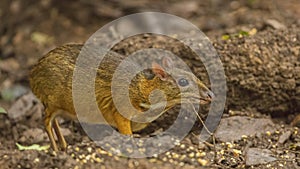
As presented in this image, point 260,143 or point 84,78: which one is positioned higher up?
point 84,78

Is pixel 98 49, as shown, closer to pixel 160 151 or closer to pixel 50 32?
pixel 160 151

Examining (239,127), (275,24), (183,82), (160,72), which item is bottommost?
(239,127)

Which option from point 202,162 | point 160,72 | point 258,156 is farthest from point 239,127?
point 160,72

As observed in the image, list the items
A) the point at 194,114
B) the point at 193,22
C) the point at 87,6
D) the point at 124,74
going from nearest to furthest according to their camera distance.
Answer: the point at 124,74
the point at 194,114
the point at 193,22
the point at 87,6

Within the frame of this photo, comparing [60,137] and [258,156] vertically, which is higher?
[60,137]

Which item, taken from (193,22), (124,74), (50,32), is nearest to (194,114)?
(124,74)

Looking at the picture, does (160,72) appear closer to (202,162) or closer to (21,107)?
(202,162)
